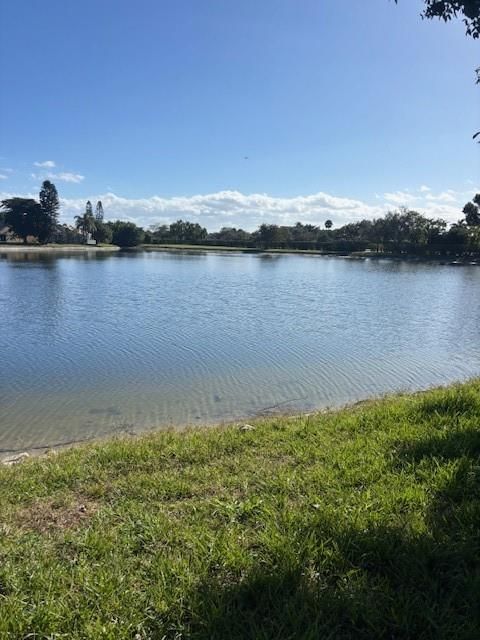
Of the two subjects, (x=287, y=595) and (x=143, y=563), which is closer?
(x=287, y=595)

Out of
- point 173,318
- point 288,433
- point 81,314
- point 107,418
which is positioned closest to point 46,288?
point 81,314

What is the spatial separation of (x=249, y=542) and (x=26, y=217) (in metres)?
107

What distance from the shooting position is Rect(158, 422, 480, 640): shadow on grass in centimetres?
248

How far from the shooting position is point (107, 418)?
8969 millimetres

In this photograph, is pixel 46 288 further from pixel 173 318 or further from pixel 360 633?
pixel 360 633

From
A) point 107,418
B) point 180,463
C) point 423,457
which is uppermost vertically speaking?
point 423,457

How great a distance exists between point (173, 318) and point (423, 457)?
55.7 feet

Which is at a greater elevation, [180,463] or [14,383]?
[180,463]

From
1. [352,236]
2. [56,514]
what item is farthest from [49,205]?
[56,514]

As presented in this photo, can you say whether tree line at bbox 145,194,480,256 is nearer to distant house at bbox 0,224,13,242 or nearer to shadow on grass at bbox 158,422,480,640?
distant house at bbox 0,224,13,242

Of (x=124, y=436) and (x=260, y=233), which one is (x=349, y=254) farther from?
(x=124, y=436)

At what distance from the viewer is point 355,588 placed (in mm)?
2752

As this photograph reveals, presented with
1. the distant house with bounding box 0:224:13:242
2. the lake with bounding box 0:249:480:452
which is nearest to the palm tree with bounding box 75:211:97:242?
the distant house with bounding box 0:224:13:242

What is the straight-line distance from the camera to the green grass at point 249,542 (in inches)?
100
